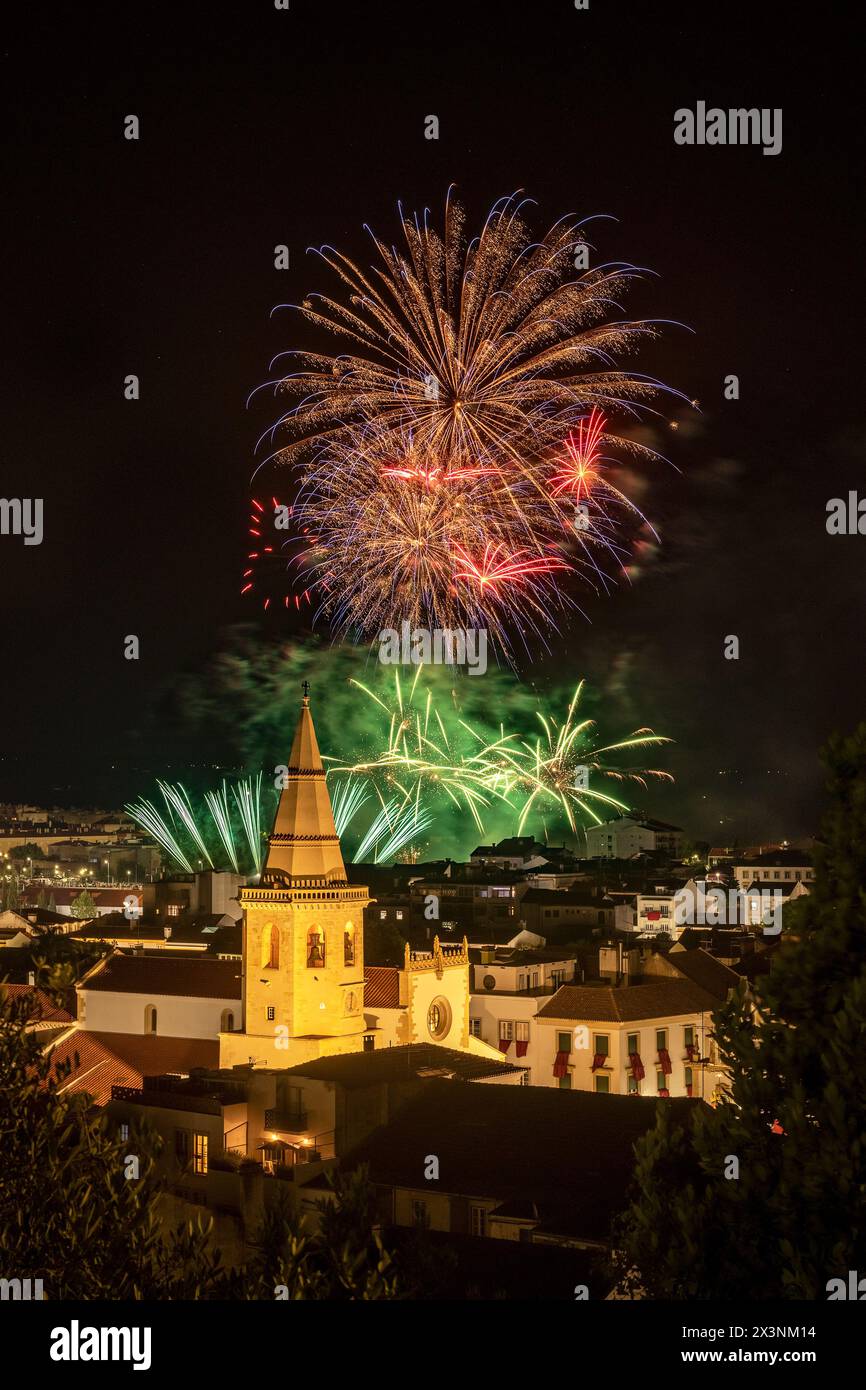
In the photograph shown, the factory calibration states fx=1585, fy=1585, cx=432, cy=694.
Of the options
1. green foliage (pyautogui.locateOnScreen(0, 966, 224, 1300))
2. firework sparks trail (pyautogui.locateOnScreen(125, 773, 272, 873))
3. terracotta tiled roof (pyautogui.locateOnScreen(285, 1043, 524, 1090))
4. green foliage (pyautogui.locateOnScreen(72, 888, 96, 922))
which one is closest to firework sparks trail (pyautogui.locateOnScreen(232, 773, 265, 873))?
firework sparks trail (pyautogui.locateOnScreen(125, 773, 272, 873))

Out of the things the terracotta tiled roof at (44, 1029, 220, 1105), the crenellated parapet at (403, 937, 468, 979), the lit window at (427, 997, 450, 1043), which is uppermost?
the crenellated parapet at (403, 937, 468, 979)

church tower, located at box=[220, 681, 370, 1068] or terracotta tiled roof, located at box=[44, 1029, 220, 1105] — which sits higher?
church tower, located at box=[220, 681, 370, 1068]

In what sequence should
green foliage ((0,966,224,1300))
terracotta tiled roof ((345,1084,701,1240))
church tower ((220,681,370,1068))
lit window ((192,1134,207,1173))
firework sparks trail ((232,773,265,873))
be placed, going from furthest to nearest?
firework sparks trail ((232,773,265,873)), church tower ((220,681,370,1068)), lit window ((192,1134,207,1173)), terracotta tiled roof ((345,1084,701,1240)), green foliage ((0,966,224,1300))

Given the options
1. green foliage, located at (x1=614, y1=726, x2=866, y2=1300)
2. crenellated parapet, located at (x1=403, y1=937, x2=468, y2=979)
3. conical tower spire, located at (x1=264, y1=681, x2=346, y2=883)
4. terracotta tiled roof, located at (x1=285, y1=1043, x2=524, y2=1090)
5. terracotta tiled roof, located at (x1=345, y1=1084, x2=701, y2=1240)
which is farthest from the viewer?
crenellated parapet, located at (x1=403, y1=937, x2=468, y2=979)

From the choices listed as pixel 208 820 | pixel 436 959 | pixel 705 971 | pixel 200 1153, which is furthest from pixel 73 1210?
pixel 208 820

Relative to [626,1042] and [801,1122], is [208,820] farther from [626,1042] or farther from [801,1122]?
[801,1122]

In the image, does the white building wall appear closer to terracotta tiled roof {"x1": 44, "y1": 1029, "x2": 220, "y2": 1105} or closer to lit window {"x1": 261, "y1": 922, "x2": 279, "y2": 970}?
terracotta tiled roof {"x1": 44, "y1": 1029, "x2": 220, "y2": 1105}
